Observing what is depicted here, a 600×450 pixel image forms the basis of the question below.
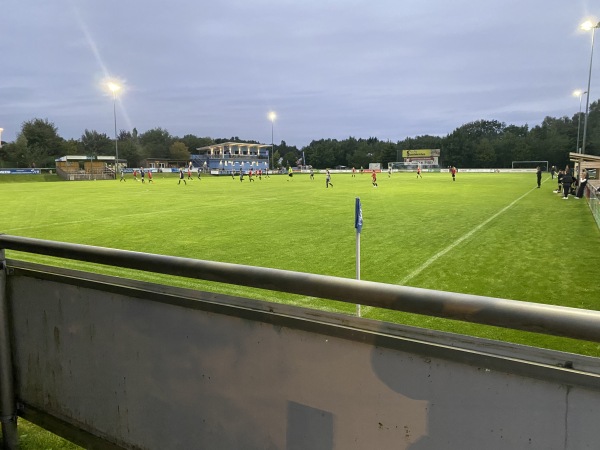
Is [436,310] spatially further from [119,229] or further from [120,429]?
[119,229]

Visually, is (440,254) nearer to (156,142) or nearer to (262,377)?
(262,377)

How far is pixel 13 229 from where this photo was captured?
14812 mm

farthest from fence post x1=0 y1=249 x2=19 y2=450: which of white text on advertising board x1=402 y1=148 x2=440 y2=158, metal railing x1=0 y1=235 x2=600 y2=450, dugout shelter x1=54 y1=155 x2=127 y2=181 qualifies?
white text on advertising board x1=402 y1=148 x2=440 y2=158

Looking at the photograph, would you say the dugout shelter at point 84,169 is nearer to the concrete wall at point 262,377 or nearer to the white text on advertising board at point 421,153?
the concrete wall at point 262,377

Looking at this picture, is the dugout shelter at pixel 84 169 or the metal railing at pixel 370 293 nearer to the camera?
the metal railing at pixel 370 293

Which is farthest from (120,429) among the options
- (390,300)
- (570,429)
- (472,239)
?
(472,239)

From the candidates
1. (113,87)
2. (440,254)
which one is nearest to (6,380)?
(440,254)

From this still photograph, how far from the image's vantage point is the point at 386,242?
11.9m

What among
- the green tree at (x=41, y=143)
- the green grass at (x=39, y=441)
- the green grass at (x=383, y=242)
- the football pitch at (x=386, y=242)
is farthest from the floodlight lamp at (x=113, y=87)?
the green grass at (x=39, y=441)

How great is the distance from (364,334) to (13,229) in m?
Answer: 16.2

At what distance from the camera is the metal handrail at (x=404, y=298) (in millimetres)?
1363

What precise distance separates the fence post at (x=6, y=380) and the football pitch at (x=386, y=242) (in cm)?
361

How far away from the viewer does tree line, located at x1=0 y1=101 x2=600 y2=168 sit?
316 ft

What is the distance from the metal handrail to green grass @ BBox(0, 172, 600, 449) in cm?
202
